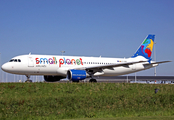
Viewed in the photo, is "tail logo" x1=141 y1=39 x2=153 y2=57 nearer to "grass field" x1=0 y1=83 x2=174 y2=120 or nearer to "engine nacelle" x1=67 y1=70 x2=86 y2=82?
"engine nacelle" x1=67 y1=70 x2=86 y2=82

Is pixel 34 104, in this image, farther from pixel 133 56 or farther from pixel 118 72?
pixel 133 56

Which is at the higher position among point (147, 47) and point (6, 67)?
point (147, 47)

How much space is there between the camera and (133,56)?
139ft

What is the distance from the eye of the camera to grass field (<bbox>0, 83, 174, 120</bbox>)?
16.7m

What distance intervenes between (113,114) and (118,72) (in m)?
22.5

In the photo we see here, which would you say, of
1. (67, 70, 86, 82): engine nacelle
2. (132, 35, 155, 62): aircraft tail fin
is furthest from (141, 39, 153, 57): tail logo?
(67, 70, 86, 82): engine nacelle

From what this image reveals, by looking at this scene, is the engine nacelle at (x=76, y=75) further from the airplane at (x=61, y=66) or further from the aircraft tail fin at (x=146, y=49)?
the aircraft tail fin at (x=146, y=49)

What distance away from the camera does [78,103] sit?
18.7 m

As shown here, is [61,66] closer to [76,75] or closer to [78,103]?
[76,75]

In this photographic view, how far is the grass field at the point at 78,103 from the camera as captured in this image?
656 inches

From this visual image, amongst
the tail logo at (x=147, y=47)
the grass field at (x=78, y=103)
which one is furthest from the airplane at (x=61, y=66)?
the grass field at (x=78, y=103)

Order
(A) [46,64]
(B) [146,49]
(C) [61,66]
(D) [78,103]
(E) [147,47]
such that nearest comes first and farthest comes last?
(D) [78,103] < (A) [46,64] < (C) [61,66] < (B) [146,49] < (E) [147,47]

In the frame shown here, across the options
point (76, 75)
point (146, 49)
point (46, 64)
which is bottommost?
point (76, 75)

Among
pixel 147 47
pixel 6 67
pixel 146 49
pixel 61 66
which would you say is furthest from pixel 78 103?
pixel 147 47
